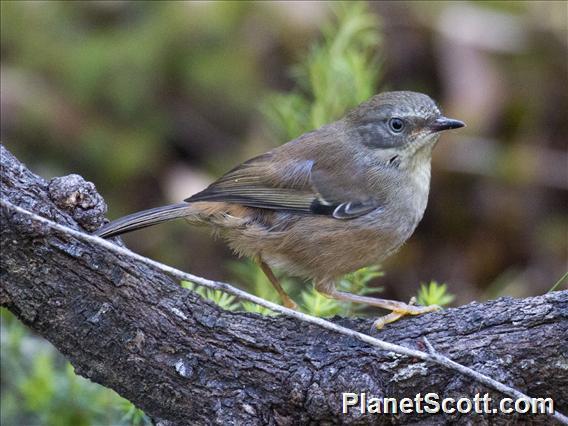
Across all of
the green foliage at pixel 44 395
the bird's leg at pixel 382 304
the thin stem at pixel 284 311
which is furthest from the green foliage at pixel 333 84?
the thin stem at pixel 284 311

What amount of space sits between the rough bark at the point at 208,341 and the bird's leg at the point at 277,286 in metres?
0.68

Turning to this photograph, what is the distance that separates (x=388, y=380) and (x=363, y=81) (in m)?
2.03

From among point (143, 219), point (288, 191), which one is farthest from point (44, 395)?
point (288, 191)

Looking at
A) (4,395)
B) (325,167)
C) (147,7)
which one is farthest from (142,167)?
(325,167)

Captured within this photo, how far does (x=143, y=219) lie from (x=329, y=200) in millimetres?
831

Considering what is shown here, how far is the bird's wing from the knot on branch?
815 mm

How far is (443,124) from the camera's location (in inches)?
147

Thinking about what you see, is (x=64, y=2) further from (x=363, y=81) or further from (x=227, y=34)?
(x=363, y=81)

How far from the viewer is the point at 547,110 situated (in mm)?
6781

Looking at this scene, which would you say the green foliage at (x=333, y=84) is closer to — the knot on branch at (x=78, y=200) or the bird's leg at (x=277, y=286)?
the bird's leg at (x=277, y=286)

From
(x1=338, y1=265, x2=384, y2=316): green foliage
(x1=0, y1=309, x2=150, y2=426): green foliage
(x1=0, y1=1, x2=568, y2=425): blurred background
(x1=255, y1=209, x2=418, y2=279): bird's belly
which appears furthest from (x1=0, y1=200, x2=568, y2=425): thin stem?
(x1=0, y1=1, x2=568, y2=425): blurred background

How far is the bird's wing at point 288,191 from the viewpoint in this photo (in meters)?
3.58

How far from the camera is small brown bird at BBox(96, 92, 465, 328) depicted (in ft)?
11.6

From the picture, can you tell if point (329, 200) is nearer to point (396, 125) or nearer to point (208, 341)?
point (396, 125)
